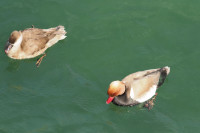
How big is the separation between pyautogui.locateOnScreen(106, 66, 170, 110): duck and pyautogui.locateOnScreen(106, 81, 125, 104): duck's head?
40 mm

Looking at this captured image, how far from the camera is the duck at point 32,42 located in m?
10.5

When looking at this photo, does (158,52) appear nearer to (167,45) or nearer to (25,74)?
(167,45)

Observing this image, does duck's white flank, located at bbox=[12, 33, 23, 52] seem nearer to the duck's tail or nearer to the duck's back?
the duck's back

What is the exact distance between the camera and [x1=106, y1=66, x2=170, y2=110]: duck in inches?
370

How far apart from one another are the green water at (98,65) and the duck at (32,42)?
22 cm

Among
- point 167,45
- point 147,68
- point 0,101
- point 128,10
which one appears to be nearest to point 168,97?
point 147,68

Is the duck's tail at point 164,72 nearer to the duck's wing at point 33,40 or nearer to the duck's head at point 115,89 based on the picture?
the duck's head at point 115,89

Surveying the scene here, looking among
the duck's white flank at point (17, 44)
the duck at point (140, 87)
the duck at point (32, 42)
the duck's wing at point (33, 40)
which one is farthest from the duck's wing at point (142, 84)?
the duck's white flank at point (17, 44)

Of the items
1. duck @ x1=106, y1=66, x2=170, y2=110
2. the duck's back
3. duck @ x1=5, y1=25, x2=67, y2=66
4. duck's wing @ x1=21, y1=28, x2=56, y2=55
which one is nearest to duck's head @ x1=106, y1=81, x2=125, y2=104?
duck @ x1=106, y1=66, x2=170, y2=110

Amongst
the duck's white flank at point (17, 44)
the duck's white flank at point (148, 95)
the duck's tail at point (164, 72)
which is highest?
the duck's white flank at point (17, 44)

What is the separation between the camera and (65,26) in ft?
37.0

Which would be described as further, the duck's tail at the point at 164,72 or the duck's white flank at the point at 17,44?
the duck's white flank at the point at 17,44

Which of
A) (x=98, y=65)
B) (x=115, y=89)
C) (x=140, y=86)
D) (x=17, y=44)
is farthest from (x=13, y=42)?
(x=140, y=86)

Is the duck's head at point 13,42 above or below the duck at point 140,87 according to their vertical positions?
above
